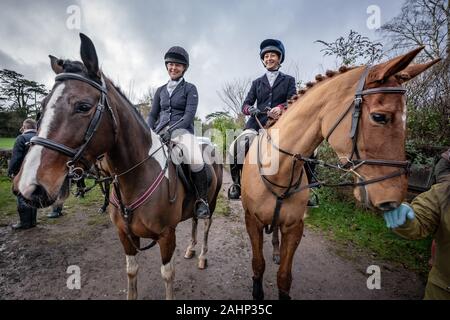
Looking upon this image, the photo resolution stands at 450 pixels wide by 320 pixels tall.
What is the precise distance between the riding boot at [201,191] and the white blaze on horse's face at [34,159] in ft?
6.44

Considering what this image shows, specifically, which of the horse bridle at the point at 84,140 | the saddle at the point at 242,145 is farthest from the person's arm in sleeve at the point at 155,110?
the horse bridle at the point at 84,140

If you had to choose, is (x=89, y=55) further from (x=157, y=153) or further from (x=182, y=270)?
(x=182, y=270)

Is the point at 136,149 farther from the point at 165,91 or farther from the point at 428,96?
the point at 428,96

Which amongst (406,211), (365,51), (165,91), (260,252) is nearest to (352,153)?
(406,211)

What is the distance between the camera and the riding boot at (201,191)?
10.6 ft

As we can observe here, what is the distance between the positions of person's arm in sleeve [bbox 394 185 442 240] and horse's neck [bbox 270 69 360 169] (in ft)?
3.00

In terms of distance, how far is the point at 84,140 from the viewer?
1582mm

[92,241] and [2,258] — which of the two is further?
[92,241]

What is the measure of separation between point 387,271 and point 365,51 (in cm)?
548

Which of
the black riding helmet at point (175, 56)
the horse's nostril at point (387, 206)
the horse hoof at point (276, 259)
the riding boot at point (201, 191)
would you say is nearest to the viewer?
the horse's nostril at point (387, 206)

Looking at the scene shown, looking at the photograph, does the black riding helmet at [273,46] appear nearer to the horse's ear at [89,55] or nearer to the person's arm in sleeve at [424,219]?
A: the horse's ear at [89,55]

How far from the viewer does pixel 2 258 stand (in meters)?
4.12

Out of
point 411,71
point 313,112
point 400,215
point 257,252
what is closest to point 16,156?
point 257,252

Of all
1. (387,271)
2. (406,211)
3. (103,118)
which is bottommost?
(387,271)
